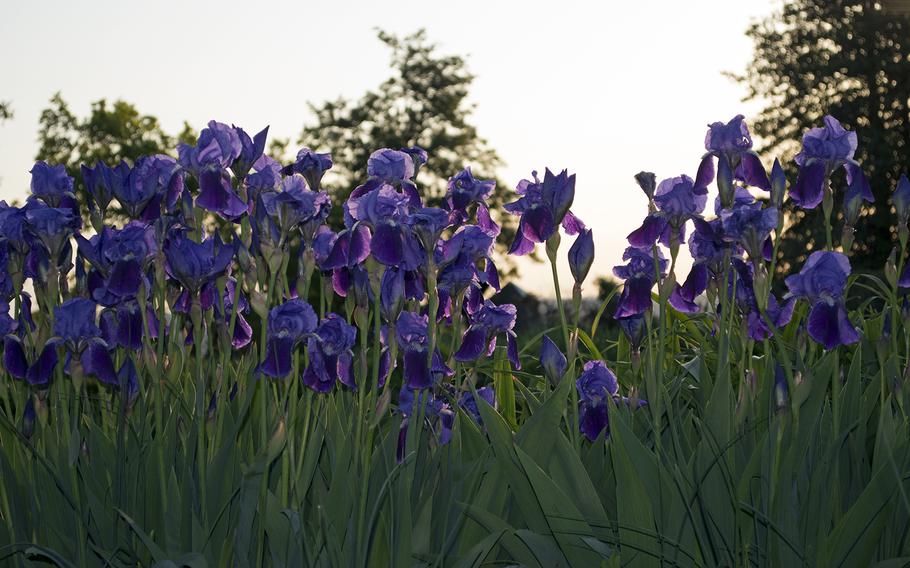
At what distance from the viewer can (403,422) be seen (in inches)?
146

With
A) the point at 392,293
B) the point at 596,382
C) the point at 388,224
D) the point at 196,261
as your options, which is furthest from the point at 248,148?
the point at 596,382

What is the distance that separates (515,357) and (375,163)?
1.12m

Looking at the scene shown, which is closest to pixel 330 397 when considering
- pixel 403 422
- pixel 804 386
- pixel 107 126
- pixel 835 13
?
pixel 403 422

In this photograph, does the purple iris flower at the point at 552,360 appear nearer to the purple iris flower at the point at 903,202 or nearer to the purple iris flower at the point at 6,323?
the purple iris flower at the point at 903,202

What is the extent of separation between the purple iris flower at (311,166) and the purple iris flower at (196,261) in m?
0.54

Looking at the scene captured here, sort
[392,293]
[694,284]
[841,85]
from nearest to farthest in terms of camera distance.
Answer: [392,293] < [694,284] < [841,85]

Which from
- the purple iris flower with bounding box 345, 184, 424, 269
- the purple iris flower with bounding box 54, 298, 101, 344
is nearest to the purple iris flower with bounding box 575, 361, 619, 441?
the purple iris flower with bounding box 345, 184, 424, 269

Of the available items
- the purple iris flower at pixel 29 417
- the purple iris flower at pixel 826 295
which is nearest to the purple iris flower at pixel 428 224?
the purple iris flower at pixel 826 295

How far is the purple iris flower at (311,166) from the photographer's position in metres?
3.66

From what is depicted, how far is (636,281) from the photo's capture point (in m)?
3.82

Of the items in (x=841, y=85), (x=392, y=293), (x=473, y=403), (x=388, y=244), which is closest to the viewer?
(x=388, y=244)

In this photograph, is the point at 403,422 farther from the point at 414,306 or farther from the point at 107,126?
the point at 107,126

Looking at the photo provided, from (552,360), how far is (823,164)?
1351 millimetres

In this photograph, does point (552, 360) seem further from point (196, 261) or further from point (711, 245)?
point (196, 261)
